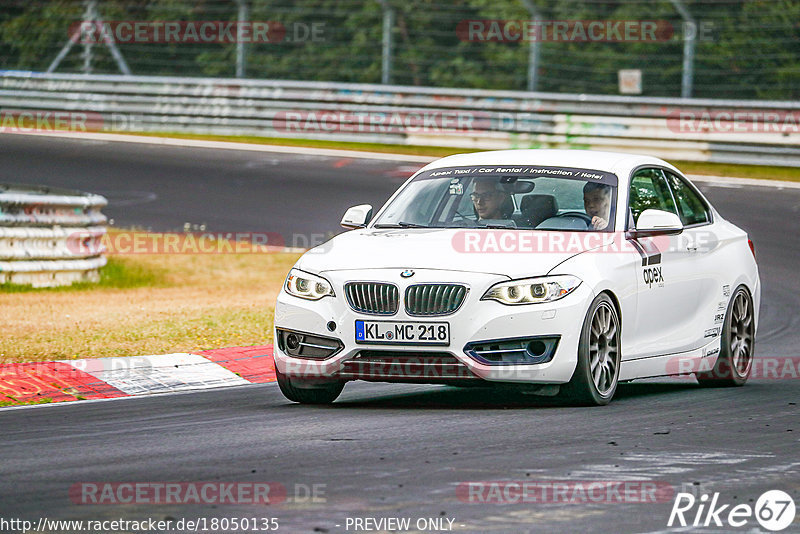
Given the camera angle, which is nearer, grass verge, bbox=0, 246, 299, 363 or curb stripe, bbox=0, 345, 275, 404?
curb stripe, bbox=0, 345, 275, 404

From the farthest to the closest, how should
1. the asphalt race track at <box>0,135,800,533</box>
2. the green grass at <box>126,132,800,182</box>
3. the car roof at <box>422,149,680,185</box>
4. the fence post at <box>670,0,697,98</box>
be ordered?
the green grass at <box>126,132,800,182</box>
the fence post at <box>670,0,697,98</box>
the car roof at <box>422,149,680,185</box>
the asphalt race track at <box>0,135,800,533</box>

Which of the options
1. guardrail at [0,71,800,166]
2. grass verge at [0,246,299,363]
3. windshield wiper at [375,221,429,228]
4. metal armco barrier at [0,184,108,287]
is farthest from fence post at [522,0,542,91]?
windshield wiper at [375,221,429,228]

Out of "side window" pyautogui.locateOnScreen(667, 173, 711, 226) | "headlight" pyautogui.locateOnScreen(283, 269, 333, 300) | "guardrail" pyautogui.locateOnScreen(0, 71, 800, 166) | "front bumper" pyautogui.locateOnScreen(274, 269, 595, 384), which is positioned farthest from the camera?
"guardrail" pyautogui.locateOnScreen(0, 71, 800, 166)

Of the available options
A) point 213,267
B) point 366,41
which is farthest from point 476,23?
point 213,267

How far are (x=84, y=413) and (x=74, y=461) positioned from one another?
5.97 feet

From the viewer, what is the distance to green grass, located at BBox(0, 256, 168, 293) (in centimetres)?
1535

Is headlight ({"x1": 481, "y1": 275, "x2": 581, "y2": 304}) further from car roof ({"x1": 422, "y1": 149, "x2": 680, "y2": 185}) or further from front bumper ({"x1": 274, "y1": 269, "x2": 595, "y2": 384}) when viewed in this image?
car roof ({"x1": 422, "y1": 149, "x2": 680, "y2": 185})

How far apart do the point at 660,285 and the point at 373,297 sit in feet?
6.81

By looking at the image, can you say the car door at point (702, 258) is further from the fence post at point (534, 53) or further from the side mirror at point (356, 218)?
the fence post at point (534, 53)

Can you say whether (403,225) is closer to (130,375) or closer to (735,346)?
(130,375)

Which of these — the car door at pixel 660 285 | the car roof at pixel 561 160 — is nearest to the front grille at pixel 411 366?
the car door at pixel 660 285

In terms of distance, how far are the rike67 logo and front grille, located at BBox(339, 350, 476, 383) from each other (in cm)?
238

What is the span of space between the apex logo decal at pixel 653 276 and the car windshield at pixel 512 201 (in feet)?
1.19

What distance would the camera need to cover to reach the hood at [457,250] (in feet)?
28.4
